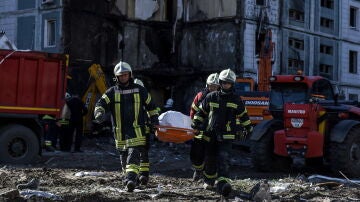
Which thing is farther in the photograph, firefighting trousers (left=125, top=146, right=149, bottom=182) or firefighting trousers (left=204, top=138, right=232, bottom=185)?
firefighting trousers (left=204, top=138, right=232, bottom=185)

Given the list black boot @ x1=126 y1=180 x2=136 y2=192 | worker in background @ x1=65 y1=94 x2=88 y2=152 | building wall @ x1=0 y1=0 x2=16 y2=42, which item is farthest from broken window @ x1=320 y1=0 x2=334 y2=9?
black boot @ x1=126 y1=180 x2=136 y2=192

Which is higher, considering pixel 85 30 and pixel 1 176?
pixel 85 30

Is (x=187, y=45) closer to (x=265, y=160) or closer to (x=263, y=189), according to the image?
(x=265, y=160)

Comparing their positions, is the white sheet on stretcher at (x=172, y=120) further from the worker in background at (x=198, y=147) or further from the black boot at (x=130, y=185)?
the black boot at (x=130, y=185)

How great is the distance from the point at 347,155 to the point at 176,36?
26261 mm

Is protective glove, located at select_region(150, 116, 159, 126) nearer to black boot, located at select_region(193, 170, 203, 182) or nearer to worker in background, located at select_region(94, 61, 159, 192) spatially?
worker in background, located at select_region(94, 61, 159, 192)

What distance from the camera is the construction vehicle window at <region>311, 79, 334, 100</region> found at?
1370 centimetres

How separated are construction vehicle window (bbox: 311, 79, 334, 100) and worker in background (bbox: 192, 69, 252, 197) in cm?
417

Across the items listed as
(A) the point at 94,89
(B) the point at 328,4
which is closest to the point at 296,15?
(B) the point at 328,4

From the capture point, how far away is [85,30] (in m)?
34.1

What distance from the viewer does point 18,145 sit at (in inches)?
581

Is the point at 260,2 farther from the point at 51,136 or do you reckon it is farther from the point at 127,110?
the point at 127,110

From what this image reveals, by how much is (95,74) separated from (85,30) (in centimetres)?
1132

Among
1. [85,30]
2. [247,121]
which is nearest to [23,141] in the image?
[247,121]
